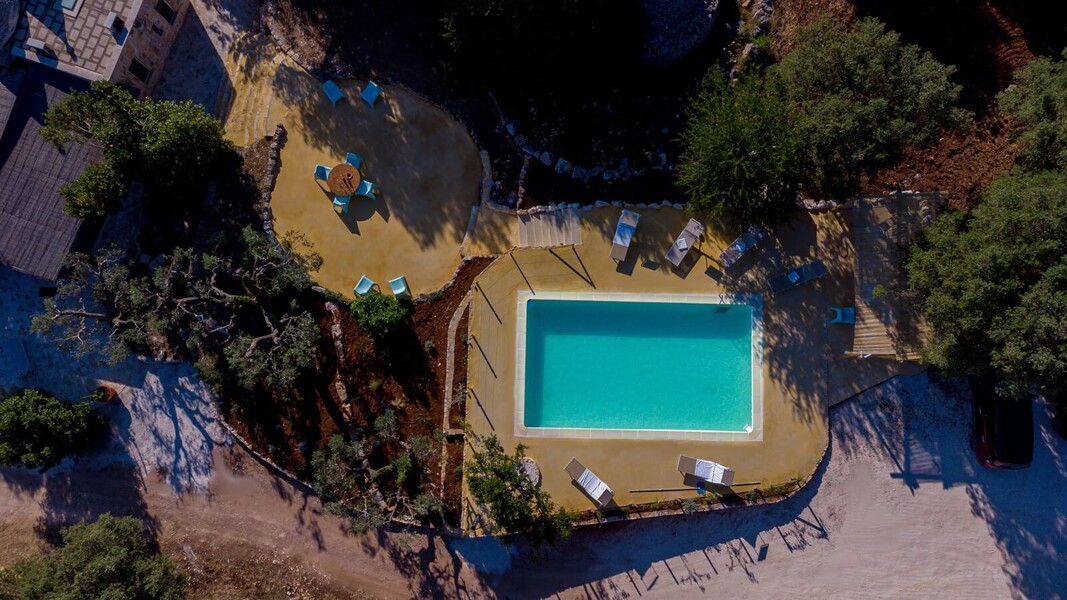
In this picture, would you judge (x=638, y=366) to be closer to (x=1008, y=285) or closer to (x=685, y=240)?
(x=685, y=240)

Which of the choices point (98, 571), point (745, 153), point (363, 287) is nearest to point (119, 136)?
point (363, 287)

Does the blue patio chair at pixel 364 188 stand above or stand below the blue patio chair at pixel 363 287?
above

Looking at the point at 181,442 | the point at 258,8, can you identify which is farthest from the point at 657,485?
the point at 258,8

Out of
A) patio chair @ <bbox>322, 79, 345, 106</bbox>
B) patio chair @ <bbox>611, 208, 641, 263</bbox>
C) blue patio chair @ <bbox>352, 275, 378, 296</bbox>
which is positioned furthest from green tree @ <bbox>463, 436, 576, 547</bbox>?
patio chair @ <bbox>322, 79, 345, 106</bbox>

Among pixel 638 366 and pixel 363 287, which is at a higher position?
pixel 363 287

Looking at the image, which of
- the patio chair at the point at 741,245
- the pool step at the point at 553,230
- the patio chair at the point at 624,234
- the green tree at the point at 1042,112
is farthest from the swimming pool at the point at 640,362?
the green tree at the point at 1042,112

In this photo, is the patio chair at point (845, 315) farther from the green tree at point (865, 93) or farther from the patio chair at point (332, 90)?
the patio chair at point (332, 90)
